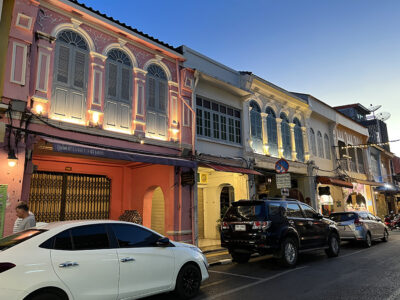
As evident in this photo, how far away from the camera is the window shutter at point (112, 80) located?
1070cm

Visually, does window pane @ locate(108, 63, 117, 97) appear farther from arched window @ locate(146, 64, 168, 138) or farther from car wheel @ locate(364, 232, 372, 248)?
car wheel @ locate(364, 232, 372, 248)

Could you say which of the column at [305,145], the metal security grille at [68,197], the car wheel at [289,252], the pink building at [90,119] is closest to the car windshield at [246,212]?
the car wheel at [289,252]

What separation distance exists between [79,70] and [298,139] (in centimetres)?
1448

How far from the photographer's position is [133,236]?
5.37m

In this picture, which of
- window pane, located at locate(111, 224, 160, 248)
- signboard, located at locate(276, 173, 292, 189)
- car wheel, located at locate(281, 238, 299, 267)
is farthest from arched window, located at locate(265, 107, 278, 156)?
window pane, located at locate(111, 224, 160, 248)

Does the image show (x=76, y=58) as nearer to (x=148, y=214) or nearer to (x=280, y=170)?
(x=148, y=214)

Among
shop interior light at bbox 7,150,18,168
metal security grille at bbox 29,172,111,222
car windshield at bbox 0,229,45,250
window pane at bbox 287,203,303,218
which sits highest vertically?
shop interior light at bbox 7,150,18,168

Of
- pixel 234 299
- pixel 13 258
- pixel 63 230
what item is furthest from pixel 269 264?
pixel 13 258

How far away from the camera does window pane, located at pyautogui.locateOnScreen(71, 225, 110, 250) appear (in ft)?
15.2

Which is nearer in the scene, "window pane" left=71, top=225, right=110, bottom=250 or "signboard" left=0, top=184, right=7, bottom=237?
"window pane" left=71, top=225, right=110, bottom=250

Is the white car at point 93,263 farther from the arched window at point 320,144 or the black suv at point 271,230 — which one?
the arched window at point 320,144

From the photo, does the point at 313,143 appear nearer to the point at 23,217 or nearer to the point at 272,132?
the point at 272,132

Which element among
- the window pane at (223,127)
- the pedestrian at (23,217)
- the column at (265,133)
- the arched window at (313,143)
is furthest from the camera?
the arched window at (313,143)

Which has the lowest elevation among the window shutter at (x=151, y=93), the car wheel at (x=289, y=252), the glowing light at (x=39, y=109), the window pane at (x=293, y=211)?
the car wheel at (x=289, y=252)
